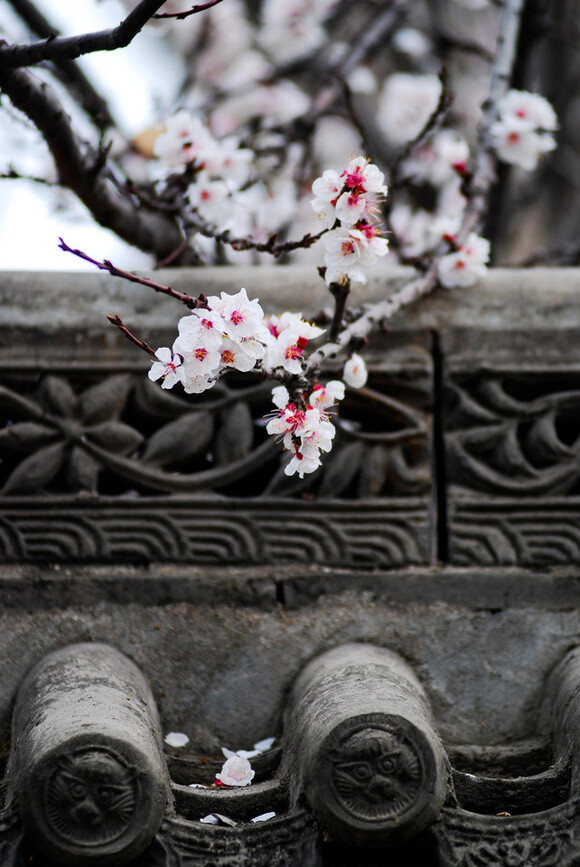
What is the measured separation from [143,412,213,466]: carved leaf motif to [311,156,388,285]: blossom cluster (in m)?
0.52

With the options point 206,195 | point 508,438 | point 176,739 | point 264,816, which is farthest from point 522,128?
point 264,816

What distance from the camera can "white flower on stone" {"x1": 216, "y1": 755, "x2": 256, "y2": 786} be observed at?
Result: 153 centimetres

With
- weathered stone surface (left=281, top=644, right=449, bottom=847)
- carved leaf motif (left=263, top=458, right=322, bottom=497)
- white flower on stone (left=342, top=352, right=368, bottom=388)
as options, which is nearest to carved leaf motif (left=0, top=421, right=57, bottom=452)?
carved leaf motif (left=263, top=458, right=322, bottom=497)

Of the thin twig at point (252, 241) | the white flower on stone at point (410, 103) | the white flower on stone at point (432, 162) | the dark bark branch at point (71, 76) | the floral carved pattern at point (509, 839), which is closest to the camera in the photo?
the floral carved pattern at point (509, 839)

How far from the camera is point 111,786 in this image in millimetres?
1243

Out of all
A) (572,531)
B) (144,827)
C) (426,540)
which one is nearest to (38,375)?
(426,540)

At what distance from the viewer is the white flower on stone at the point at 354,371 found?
166 cm

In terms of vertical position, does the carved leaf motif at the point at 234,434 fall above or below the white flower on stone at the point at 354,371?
below

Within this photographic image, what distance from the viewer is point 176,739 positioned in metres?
1.68

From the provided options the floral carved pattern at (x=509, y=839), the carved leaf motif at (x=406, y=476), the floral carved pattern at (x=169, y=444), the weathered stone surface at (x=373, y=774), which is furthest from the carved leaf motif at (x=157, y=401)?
the floral carved pattern at (x=509, y=839)

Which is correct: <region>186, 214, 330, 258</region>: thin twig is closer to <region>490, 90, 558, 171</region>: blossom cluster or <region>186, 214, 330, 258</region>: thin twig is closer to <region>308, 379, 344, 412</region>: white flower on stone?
<region>308, 379, 344, 412</region>: white flower on stone

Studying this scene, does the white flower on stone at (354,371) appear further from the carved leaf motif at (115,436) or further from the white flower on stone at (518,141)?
the white flower on stone at (518,141)

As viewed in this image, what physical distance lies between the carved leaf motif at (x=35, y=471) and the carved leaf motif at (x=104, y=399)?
0.08 metres

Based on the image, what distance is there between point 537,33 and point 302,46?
116cm
